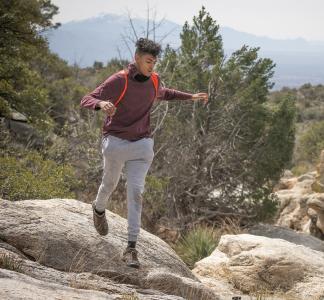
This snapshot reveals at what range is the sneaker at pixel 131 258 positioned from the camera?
16.9ft

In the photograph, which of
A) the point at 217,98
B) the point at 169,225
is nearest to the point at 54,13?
the point at 217,98

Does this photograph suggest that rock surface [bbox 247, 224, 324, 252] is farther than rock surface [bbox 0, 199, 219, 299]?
Yes

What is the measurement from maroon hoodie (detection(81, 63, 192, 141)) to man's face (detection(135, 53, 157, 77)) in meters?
0.05

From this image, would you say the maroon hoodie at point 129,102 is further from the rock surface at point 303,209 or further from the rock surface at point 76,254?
the rock surface at point 303,209

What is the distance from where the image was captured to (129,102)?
4.80 m

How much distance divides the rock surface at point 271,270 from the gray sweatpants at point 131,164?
2362 millimetres

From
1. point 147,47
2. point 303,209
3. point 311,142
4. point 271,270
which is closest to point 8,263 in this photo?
point 147,47

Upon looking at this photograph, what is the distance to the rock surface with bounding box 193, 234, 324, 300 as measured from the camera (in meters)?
7.00

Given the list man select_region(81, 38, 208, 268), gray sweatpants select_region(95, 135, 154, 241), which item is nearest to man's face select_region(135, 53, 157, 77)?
man select_region(81, 38, 208, 268)

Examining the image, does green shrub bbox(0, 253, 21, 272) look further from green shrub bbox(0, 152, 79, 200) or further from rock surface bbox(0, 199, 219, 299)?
green shrub bbox(0, 152, 79, 200)

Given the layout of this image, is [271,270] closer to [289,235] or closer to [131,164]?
[131,164]

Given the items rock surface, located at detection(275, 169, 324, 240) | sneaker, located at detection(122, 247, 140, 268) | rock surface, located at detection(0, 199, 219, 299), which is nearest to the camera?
rock surface, located at detection(0, 199, 219, 299)

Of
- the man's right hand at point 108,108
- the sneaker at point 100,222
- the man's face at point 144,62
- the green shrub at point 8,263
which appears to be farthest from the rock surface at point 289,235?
the green shrub at point 8,263

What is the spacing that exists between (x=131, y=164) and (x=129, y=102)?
61 cm
